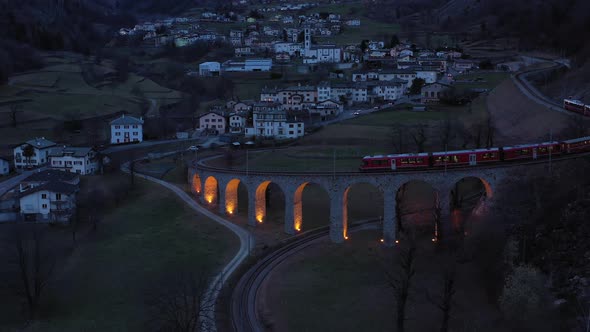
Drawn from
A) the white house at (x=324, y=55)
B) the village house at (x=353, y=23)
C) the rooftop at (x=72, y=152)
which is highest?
the village house at (x=353, y=23)

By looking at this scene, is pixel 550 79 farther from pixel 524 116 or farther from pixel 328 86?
pixel 328 86

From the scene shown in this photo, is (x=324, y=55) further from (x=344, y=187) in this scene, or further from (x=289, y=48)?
(x=344, y=187)

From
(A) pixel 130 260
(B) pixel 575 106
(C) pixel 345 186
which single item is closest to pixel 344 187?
(C) pixel 345 186

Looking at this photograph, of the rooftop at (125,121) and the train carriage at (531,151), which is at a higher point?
the rooftop at (125,121)

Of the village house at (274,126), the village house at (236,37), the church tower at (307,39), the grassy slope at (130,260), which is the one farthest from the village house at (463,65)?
the grassy slope at (130,260)

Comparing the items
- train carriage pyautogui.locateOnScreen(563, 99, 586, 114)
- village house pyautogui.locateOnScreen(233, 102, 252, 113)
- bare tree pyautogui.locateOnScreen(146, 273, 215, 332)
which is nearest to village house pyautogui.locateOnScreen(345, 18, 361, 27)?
village house pyautogui.locateOnScreen(233, 102, 252, 113)

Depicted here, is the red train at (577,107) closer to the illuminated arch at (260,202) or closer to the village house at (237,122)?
→ the illuminated arch at (260,202)
